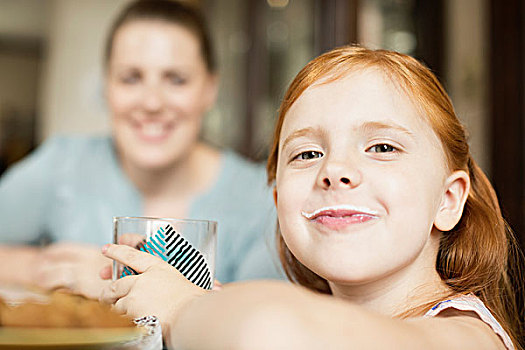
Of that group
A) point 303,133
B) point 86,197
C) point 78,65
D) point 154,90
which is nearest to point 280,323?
point 303,133

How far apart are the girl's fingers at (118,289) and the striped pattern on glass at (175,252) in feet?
0.05

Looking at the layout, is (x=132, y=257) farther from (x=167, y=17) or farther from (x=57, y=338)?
(x=167, y=17)

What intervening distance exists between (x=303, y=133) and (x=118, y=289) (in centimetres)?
26

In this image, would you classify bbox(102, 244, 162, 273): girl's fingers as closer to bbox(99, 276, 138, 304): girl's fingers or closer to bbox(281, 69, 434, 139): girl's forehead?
bbox(99, 276, 138, 304): girl's fingers

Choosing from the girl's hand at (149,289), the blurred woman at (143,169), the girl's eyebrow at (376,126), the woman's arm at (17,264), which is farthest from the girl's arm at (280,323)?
the woman's arm at (17,264)

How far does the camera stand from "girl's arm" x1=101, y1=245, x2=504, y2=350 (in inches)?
12.9

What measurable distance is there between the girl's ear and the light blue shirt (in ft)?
2.26

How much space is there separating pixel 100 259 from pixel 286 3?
2162 mm

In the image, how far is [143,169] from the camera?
58.3 inches

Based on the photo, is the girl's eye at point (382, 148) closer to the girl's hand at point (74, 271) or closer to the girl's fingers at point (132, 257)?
the girl's fingers at point (132, 257)

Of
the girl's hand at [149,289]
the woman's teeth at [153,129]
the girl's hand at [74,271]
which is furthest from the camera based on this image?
the woman's teeth at [153,129]

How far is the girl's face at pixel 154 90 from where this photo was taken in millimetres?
Answer: 1411

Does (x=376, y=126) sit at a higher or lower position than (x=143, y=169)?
higher

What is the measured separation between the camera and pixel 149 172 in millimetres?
1484
